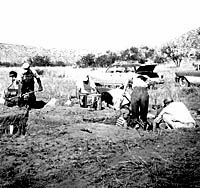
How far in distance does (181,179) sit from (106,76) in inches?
584

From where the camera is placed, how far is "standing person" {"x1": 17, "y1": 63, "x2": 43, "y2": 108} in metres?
8.67

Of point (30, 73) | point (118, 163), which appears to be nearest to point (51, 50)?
point (30, 73)

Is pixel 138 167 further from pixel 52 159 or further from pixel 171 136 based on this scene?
pixel 171 136

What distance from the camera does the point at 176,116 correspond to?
20.7ft

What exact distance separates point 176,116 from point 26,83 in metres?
4.57

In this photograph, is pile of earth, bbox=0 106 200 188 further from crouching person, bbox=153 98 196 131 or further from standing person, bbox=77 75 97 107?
standing person, bbox=77 75 97 107

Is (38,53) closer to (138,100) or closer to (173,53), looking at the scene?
(173,53)

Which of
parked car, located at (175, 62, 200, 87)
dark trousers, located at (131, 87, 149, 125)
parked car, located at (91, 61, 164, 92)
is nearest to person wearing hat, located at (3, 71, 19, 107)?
dark trousers, located at (131, 87, 149, 125)

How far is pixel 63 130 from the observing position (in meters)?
6.46

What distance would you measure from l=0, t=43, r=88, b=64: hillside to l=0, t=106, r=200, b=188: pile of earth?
213 ft

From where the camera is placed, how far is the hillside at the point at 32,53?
71.9m

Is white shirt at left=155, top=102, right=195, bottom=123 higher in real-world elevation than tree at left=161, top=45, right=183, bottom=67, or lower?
lower

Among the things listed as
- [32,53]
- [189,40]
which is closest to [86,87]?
[189,40]

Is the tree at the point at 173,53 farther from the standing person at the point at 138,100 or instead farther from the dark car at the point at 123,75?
the standing person at the point at 138,100
